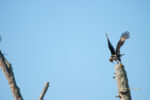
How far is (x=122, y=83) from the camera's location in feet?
32.2

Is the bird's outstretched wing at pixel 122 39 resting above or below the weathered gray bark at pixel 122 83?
above

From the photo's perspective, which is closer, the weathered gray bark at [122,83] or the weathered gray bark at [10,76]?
the weathered gray bark at [122,83]

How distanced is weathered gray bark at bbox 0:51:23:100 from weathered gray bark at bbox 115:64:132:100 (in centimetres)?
473

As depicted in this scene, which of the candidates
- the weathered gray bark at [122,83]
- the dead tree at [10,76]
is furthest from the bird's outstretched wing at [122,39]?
the dead tree at [10,76]

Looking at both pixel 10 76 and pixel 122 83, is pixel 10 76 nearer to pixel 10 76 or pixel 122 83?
pixel 10 76

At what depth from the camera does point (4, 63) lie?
13055 mm

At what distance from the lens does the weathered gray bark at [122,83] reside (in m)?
9.59

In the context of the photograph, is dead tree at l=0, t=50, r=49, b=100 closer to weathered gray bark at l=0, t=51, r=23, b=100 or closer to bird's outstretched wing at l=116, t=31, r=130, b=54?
Answer: weathered gray bark at l=0, t=51, r=23, b=100

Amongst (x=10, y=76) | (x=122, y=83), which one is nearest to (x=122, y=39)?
(x=122, y=83)

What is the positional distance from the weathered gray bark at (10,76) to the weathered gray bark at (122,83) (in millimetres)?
4733

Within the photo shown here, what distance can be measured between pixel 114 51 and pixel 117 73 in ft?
3.90

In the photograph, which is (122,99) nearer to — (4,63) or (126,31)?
(126,31)

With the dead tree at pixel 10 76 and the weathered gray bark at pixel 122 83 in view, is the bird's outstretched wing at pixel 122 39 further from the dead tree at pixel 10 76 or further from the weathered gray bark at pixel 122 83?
the dead tree at pixel 10 76

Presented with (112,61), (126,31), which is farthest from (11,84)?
(126,31)
